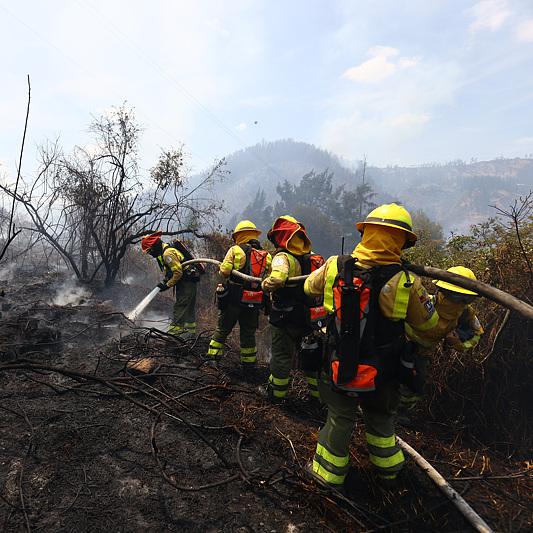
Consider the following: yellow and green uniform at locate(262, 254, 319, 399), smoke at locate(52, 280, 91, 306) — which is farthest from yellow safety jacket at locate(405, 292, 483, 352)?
smoke at locate(52, 280, 91, 306)

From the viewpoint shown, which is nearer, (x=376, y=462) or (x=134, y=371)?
(x=376, y=462)

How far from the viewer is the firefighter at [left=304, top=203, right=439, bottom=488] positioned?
7.75 ft

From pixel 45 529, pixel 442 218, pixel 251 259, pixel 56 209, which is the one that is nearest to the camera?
pixel 45 529

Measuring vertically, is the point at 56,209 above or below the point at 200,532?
above

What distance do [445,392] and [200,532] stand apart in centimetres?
330

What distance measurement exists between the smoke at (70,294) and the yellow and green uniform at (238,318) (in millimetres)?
5548

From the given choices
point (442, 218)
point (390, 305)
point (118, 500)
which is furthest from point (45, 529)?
point (442, 218)

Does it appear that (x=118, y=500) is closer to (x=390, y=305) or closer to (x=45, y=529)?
(x=45, y=529)

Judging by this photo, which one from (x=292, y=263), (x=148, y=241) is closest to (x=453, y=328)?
(x=292, y=263)

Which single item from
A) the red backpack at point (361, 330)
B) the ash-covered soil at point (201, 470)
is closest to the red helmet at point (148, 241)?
the ash-covered soil at point (201, 470)

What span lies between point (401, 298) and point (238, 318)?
3.26 metres

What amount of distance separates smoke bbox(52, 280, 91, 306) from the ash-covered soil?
5294 mm

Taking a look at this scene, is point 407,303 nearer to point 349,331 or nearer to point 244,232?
point 349,331

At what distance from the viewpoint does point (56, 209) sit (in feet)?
31.2
